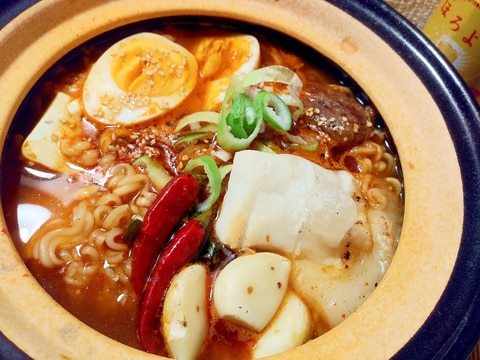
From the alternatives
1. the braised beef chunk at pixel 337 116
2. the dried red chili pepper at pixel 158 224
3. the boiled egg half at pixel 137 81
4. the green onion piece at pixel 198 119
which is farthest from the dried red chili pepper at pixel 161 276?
the braised beef chunk at pixel 337 116

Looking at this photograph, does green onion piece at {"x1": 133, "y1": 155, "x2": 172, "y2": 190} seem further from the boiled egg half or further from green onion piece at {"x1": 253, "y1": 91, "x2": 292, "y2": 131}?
green onion piece at {"x1": 253, "y1": 91, "x2": 292, "y2": 131}

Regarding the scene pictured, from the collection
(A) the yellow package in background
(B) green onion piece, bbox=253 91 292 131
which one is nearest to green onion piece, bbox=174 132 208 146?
(B) green onion piece, bbox=253 91 292 131

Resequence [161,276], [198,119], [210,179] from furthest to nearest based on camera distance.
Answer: [198,119] < [210,179] < [161,276]

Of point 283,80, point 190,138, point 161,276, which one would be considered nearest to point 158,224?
point 161,276

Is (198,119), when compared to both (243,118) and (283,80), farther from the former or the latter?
(283,80)

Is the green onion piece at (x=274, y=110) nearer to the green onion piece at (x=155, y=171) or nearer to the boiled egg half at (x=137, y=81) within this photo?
the boiled egg half at (x=137, y=81)

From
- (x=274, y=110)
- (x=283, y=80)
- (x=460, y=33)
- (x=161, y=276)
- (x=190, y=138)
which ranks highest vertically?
(x=460, y=33)

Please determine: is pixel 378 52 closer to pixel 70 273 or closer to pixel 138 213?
pixel 138 213
